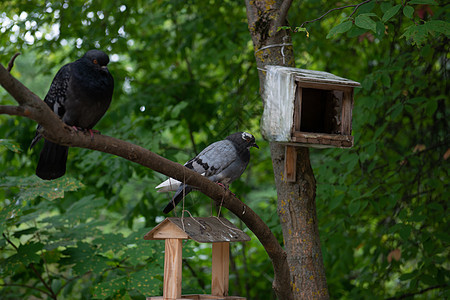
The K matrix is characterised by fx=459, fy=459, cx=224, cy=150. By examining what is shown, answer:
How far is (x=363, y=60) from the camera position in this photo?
5363mm

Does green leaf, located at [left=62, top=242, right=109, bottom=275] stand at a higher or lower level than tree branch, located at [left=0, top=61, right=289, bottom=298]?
lower

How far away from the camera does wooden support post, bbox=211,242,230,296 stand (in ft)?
7.04

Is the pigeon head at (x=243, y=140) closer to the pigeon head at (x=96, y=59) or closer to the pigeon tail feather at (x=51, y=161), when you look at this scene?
the pigeon head at (x=96, y=59)

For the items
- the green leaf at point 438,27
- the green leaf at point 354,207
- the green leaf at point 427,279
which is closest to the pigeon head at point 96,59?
the green leaf at point 438,27

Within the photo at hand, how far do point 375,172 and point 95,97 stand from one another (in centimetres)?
275

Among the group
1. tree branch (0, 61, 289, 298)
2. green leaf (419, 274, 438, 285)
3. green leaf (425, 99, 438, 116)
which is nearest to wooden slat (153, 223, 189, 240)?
tree branch (0, 61, 289, 298)

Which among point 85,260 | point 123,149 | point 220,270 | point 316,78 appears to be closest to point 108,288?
point 85,260

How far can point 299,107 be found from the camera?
2.55 meters

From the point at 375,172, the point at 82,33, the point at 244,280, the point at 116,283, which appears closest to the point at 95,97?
the point at 116,283

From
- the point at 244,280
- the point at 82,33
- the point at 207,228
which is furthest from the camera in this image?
the point at 244,280

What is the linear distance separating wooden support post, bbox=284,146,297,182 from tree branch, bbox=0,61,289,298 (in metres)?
0.49

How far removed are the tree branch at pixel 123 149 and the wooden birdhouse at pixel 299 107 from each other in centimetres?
54

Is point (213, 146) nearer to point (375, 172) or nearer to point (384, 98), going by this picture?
point (384, 98)

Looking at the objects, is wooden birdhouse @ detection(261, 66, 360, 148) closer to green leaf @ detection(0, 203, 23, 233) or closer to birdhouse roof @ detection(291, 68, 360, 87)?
birdhouse roof @ detection(291, 68, 360, 87)
